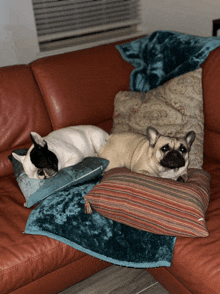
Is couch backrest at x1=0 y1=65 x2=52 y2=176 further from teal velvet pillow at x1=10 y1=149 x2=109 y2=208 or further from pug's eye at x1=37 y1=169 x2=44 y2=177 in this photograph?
pug's eye at x1=37 y1=169 x2=44 y2=177

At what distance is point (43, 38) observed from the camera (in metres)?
3.28

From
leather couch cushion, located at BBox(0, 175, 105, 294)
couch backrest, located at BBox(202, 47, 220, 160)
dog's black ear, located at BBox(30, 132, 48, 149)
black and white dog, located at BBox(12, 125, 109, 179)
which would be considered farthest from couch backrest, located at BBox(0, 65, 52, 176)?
couch backrest, located at BBox(202, 47, 220, 160)

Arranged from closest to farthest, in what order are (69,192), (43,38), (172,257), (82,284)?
(172,257) → (69,192) → (82,284) → (43,38)

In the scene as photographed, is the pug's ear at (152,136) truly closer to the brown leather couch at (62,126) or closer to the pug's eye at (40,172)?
the brown leather couch at (62,126)

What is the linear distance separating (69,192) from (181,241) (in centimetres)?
64

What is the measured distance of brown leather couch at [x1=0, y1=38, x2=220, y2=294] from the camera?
1303mm

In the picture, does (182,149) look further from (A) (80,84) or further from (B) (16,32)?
(B) (16,32)

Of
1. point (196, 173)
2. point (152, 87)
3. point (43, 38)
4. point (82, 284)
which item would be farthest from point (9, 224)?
point (43, 38)

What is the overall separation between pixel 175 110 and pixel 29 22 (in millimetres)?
2018

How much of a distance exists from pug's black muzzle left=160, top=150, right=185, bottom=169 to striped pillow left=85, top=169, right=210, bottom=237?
12 cm

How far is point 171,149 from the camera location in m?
1.56

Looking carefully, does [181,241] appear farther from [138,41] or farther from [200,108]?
[138,41]

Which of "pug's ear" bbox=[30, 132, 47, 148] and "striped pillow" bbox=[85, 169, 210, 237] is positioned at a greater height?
"pug's ear" bbox=[30, 132, 47, 148]

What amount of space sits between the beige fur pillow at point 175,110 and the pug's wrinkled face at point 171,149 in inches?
7.9
